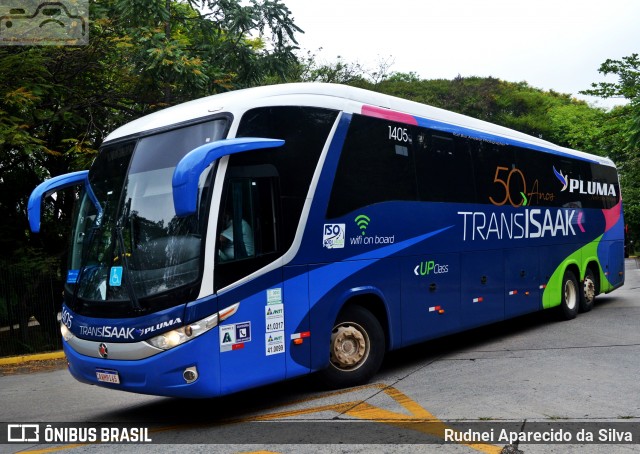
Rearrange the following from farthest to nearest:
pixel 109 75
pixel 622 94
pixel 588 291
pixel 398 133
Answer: pixel 622 94 → pixel 109 75 → pixel 588 291 → pixel 398 133

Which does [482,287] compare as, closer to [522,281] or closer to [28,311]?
[522,281]

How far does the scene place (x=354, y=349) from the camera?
8.09 meters

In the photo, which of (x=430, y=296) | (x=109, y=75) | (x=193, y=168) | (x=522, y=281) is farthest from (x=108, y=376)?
(x=109, y=75)

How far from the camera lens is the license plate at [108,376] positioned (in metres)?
6.50

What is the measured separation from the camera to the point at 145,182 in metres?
6.84

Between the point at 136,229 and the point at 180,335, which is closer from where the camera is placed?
the point at 180,335

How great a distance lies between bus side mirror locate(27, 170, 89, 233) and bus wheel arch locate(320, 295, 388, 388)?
3.38 meters

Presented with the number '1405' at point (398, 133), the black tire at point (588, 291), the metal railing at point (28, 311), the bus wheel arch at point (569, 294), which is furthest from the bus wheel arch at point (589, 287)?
the metal railing at point (28, 311)

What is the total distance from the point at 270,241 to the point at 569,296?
28.9 feet

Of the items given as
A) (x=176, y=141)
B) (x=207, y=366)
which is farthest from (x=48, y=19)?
(x=207, y=366)

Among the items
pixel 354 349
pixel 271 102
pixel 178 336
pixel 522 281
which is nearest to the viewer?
pixel 178 336

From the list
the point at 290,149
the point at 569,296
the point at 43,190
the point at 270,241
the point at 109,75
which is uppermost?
the point at 109,75

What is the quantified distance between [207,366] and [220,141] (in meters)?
2.14

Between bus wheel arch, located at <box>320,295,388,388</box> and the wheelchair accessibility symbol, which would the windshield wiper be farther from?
bus wheel arch, located at <box>320,295,388,388</box>
